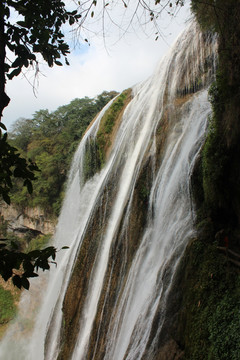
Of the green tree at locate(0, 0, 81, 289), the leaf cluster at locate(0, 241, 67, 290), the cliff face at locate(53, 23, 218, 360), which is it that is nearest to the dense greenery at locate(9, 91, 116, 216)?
the cliff face at locate(53, 23, 218, 360)

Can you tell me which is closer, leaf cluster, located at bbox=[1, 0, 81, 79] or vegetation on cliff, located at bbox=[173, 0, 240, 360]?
leaf cluster, located at bbox=[1, 0, 81, 79]

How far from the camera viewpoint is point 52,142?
1934cm

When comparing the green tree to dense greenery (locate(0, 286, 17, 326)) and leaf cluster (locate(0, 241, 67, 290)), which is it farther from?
dense greenery (locate(0, 286, 17, 326))

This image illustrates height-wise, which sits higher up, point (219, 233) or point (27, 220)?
point (219, 233)

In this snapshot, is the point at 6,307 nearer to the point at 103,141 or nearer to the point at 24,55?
the point at 103,141

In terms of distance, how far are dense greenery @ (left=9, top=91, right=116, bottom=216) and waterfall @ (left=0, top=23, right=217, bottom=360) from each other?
25.2ft

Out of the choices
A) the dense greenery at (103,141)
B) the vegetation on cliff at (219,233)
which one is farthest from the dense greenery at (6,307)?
the vegetation on cliff at (219,233)

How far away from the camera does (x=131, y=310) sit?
5.50 m

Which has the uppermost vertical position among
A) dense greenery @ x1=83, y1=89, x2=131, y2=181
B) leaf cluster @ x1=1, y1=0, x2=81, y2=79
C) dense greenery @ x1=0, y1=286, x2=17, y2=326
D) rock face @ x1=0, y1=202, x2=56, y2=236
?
dense greenery @ x1=83, y1=89, x2=131, y2=181

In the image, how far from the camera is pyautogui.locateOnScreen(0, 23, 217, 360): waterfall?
17.3ft

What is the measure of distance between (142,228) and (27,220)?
13.2m

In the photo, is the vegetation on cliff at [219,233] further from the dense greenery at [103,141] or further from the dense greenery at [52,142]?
the dense greenery at [52,142]

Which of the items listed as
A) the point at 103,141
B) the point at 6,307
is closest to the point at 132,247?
the point at 103,141

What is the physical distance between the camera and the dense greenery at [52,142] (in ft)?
56.2
